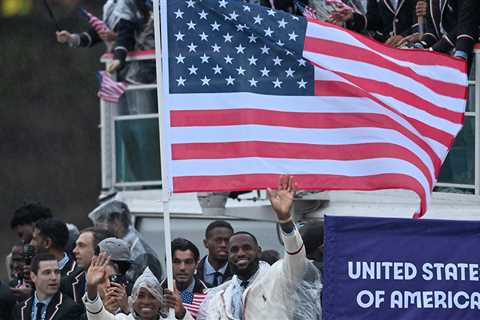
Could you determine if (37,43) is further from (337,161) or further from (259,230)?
(337,161)

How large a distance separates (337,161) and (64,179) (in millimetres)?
16493

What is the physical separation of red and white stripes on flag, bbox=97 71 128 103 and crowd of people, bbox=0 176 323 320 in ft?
7.10

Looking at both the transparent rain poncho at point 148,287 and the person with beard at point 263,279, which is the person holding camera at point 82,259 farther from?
the person with beard at point 263,279

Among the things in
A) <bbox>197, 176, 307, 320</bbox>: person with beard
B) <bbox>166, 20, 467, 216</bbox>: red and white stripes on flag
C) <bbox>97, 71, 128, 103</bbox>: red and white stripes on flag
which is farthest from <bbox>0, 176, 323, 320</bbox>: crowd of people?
<bbox>97, 71, 128, 103</bbox>: red and white stripes on flag

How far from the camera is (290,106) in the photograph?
Result: 17109 millimetres

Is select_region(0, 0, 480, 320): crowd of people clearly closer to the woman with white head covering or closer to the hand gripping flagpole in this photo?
the woman with white head covering

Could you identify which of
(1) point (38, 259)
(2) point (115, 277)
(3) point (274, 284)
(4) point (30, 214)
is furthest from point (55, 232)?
(3) point (274, 284)

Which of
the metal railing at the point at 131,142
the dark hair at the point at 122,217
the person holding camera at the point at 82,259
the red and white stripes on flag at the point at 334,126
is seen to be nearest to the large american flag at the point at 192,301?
the person holding camera at the point at 82,259

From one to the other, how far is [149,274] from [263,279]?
1.13 metres

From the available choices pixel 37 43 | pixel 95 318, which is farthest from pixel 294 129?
pixel 37 43

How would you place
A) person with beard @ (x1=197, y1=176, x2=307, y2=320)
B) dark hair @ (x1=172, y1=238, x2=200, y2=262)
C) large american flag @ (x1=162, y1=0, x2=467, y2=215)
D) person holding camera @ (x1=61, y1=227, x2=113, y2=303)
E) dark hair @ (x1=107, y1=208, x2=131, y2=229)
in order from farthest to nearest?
dark hair @ (x1=107, y1=208, x2=131, y2=229)
person holding camera @ (x1=61, y1=227, x2=113, y2=303)
dark hair @ (x1=172, y1=238, x2=200, y2=262)
large american flag @ (x1=162, y1=0, x2=467, y2=215)
person with beard @ (x1=197, y1=176, x2=307, y2=320)

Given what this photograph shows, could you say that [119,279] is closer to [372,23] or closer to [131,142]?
[372,23]

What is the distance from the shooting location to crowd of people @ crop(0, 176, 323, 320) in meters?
16.8

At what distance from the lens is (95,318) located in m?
17.3
